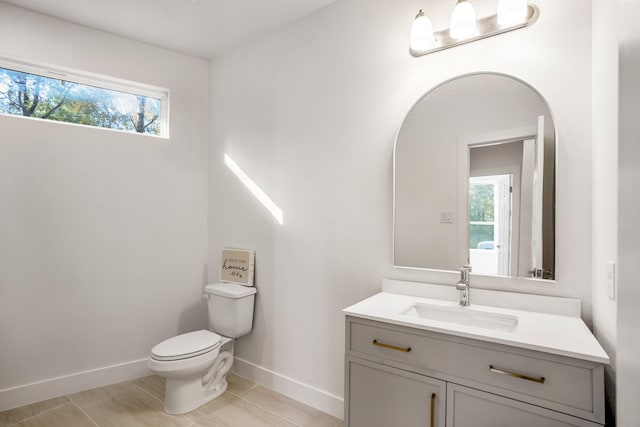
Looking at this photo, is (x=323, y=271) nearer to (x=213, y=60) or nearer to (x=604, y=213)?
(x=604, y=213)

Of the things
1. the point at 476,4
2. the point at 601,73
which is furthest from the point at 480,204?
the point at 476,4

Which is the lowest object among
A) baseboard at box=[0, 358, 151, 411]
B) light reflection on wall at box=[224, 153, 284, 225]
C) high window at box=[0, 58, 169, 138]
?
baseboard at box=[0, 358, 151, 411]

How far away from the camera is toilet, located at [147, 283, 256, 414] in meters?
2.17

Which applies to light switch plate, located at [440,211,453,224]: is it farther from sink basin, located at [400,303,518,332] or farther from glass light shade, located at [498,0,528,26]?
glass light shade, located at [498,0,528,26]

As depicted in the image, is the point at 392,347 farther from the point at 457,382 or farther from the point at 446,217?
the point at 446,217

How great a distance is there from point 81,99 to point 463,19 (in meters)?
2.72

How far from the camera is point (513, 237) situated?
1.62m

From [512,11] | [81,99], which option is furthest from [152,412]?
[512,11]

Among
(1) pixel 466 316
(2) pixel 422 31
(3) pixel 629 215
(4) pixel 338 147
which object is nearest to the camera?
(3) pixel 629 215

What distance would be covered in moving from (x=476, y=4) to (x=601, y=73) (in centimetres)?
70

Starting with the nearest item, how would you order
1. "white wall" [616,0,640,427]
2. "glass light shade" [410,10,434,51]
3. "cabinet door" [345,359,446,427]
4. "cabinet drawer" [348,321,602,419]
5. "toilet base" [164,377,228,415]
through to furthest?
"white wall" [616,0,640,427] < "cabinet drawer" [348,321,602,419] < "cabinet door" [345,359,446,427] < "glass light shade" [410,10,434,51] < "toilet base" [164,377,228,415]

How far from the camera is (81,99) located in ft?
8.71

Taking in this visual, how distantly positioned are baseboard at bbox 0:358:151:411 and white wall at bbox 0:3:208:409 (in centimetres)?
3

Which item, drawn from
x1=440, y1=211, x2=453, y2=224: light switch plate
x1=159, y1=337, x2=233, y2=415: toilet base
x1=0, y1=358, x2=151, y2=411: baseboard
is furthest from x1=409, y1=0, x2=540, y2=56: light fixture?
x1=0, y1=358, x2=151, y2=411: baseboard
